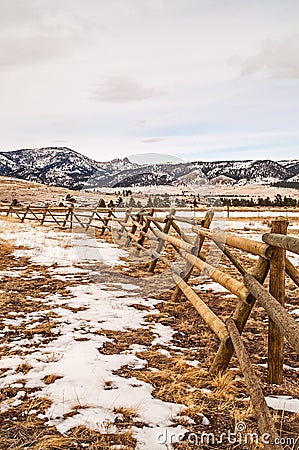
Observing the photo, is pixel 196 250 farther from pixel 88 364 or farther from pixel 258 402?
pixel 258 402

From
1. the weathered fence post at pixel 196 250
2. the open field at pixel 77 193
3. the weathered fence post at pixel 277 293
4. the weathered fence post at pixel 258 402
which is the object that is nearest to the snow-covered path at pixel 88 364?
the weathered fence post at pixel 196 250

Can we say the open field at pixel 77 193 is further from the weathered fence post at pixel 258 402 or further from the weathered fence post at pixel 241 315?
the weathered fence post at pixel 258 402

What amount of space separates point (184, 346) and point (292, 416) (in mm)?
1749

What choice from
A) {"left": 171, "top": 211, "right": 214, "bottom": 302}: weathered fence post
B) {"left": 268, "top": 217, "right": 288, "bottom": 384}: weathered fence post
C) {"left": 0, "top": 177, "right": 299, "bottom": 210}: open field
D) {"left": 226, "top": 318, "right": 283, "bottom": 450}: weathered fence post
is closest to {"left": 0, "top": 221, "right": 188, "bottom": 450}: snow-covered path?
{"left": 171, "top": 211, "right": 214, "bottom": 302}: weathered fence post

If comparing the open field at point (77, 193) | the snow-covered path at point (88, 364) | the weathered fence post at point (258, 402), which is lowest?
the snow-covered path at point (88, 364)

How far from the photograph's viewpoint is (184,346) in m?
4.48

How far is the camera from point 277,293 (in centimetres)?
336

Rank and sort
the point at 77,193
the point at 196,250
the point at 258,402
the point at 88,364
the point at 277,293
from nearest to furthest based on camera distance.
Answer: the point at 258,402 < the point at 277,293 < the point at 88,364 < the point at 196,250 < the point at 77,193

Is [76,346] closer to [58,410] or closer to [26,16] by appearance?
[58,410]

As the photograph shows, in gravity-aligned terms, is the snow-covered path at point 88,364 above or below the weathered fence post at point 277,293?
below

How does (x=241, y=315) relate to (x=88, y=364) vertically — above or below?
above

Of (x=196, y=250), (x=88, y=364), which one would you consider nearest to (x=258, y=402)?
(x=88, y=364)

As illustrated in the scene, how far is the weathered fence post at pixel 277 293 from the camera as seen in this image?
3270 millimetres

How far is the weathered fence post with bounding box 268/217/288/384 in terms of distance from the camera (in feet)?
10.7
